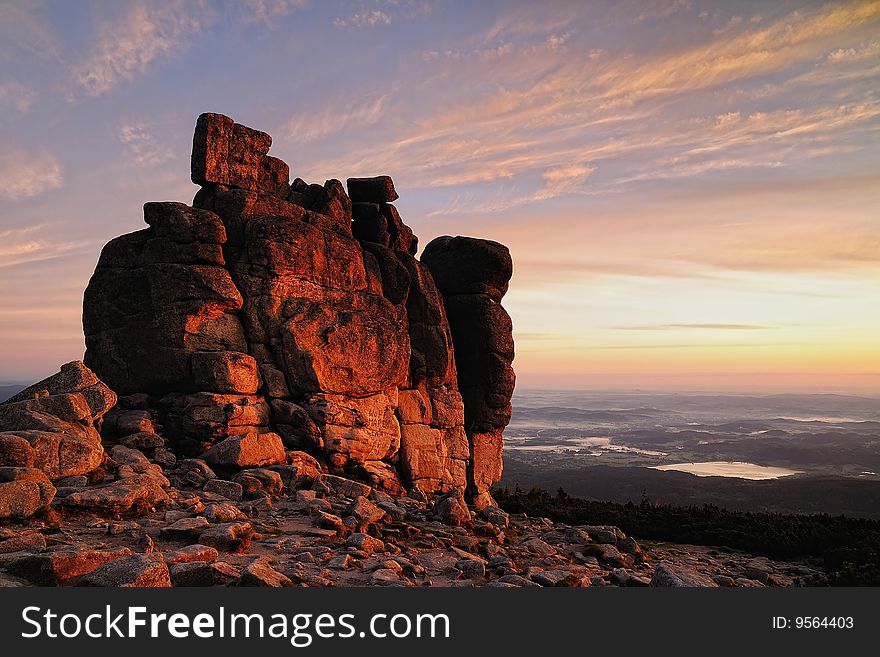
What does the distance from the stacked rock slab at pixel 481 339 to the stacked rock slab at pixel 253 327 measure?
7896mm

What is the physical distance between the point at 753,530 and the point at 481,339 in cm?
2159

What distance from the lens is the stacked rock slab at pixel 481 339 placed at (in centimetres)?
4444

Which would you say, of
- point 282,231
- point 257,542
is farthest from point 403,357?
point 257,542

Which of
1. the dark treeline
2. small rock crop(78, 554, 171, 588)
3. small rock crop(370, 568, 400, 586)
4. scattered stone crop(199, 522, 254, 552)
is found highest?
small rock crop(78, 554, 171, 588)

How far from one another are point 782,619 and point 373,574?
9.36m

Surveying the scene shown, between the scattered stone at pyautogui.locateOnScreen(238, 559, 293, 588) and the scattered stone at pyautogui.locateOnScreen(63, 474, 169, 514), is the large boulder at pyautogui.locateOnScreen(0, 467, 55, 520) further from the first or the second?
the scattered stone at pyautogui.locateOnScreen(238, 559, 293, 588)

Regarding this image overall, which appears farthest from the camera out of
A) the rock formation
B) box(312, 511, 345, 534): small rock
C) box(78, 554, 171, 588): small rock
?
box(312, 511, 345, 534): small rock

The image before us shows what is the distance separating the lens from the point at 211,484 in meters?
22.3

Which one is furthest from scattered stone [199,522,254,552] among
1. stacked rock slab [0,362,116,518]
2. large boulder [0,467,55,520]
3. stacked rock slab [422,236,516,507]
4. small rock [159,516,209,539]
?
stacked rock slab [422,236,516,507]

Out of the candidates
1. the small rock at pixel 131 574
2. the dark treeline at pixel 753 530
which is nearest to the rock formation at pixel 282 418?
the small rock at pixel 131 574

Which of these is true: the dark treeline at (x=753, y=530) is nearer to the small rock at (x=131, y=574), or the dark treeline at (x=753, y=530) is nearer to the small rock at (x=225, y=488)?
the small rock at (x=225, y=488)

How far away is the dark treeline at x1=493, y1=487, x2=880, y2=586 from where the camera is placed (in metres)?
24.0

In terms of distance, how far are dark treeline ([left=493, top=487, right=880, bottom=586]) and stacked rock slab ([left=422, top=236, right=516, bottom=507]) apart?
16.4ft

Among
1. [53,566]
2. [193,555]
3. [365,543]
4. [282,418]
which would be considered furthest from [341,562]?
[282,418]
